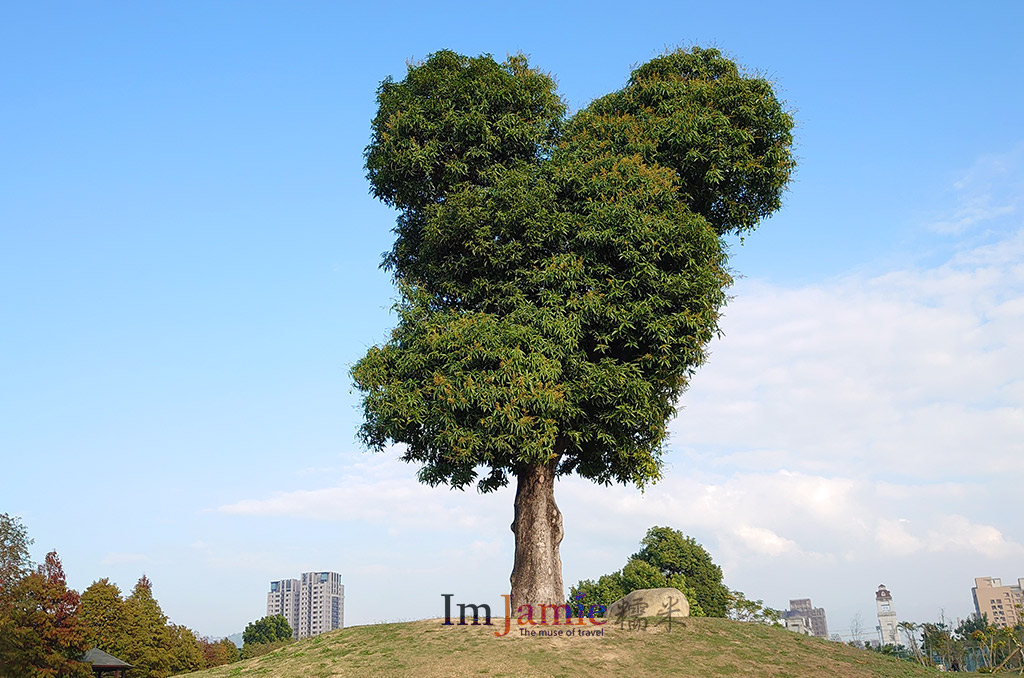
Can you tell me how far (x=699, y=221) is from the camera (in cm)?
1989

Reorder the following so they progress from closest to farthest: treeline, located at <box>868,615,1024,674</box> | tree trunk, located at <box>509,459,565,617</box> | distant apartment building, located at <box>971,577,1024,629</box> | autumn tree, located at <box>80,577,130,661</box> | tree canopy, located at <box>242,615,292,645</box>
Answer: tree trunk, located at <box>509,459,565,617</box> → treeline, located at <box>868,615,1024,674</box> → autumn tree, located at <box>80,577,130,661</box> → tree canopy, located at <box>242,615,292,645</box> → distant apartment building, located at <box>971,577,1024,629</box>

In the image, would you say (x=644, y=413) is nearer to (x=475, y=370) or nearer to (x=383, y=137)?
(x=475, y=370)

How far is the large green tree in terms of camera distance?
1834 cm

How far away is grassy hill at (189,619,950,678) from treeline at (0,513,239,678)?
82.4 feet

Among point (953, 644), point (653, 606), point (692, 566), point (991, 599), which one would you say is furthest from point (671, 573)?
point (991, 599)

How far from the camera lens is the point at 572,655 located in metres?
16.6

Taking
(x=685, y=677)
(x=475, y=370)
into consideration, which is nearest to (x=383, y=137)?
(x=475, y=370)

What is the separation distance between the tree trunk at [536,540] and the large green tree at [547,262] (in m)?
0.04

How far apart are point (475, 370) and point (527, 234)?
4.00 m

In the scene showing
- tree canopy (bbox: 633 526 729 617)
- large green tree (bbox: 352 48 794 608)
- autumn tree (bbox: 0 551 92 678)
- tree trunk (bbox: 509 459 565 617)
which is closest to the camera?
large green tree (bbox: 352 48 794 608)

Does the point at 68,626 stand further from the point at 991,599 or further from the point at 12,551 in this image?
the point at 991,599

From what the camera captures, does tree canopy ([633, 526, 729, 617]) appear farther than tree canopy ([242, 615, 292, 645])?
No

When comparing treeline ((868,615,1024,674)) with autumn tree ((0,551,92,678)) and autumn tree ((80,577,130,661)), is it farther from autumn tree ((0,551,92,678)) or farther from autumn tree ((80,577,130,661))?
autumn tree ((80,577,130,661))

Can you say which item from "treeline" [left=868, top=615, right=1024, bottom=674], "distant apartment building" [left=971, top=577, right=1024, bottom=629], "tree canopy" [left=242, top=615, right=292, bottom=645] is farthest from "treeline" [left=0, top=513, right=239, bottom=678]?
"distant apartment building" [left=971, top=577, right=1024, bottom=629]
